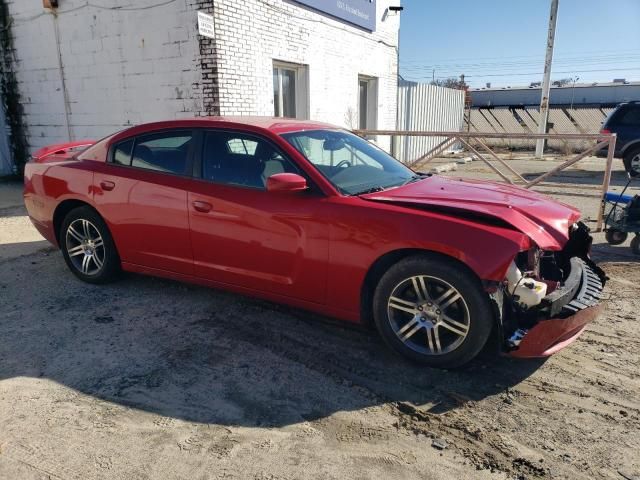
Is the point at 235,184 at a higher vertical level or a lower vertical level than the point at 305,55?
lower

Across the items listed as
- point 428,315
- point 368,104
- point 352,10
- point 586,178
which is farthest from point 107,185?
point 586,178

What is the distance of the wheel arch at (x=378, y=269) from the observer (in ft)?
10.4

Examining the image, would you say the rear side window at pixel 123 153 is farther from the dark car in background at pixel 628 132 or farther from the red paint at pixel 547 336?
the dark car in background at pixel 628 132

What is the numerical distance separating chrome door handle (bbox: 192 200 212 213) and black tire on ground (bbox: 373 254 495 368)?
1.51 metres

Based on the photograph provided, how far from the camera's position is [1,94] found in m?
10.9

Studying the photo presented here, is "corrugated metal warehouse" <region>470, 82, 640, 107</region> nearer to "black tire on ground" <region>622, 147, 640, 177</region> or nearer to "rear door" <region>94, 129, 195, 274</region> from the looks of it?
"black tire on ground" <region>622, 147, 640, 177</region>

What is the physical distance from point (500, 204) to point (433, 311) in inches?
35.6

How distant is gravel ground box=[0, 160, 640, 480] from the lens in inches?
97.4

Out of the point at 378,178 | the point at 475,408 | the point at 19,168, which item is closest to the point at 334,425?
the point at 475,408

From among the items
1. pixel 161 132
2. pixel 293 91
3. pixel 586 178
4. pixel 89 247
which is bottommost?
pixel 586 178

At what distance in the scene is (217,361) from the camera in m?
3.43

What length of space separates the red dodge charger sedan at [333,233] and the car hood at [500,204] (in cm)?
1

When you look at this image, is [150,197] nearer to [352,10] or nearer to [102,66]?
[102,66]

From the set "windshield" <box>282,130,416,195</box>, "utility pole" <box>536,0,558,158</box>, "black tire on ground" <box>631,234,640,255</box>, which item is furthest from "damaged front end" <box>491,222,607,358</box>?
"utility pole" <box>536,0,558,158</box>
